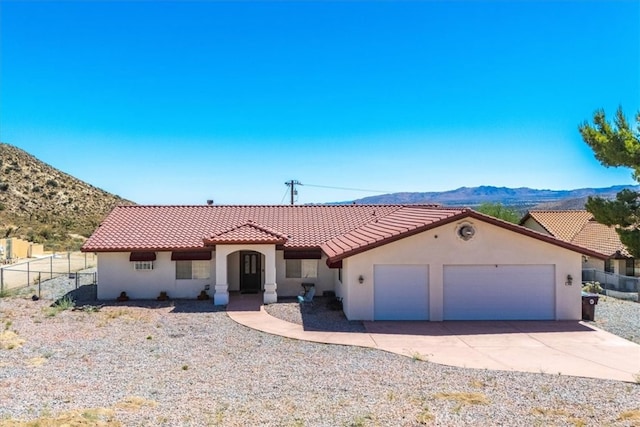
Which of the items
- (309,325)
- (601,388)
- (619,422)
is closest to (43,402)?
(309,325)

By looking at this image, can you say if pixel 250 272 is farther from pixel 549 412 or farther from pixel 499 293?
pixel 549 412

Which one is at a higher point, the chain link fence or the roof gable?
the roof gable

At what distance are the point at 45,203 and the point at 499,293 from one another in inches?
2509

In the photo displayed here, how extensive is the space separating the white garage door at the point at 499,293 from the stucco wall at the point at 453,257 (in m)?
0.28

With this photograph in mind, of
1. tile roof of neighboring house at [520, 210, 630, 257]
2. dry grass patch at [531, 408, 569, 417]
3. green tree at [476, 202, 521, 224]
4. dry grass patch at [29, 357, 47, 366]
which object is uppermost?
green tree at [476, 202, 521, 224]

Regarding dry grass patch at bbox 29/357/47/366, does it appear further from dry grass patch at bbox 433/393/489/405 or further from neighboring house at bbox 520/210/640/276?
neighboring house at bbox 520/210/640/276

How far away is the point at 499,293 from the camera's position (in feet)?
57.6

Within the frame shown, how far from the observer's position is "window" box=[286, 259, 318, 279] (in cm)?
2189

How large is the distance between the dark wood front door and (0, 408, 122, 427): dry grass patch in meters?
14.4

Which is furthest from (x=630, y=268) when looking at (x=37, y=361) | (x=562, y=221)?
(x=37, y=361)

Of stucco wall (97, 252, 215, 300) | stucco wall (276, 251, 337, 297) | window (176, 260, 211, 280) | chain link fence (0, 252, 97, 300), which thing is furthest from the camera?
chain link fence (0, 252, 97, 300)

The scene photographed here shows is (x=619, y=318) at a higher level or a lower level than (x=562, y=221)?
lower

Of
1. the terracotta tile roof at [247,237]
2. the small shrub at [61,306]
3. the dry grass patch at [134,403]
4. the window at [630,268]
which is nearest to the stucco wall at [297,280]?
the terracotta tile roof at [247,237]

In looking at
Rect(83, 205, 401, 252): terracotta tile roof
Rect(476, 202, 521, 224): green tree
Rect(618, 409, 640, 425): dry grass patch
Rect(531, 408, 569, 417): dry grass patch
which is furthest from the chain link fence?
Rect(476, 202, 521, 224): green tree
